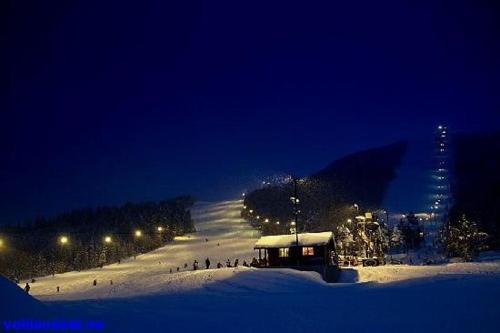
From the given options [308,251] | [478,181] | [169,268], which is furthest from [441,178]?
[308,251]

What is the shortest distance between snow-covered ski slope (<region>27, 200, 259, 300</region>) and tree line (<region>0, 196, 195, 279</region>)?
17.0ft

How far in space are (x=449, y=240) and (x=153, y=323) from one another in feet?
185

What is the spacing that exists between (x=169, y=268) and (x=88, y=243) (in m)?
45.6

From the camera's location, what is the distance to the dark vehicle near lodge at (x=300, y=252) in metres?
41.9

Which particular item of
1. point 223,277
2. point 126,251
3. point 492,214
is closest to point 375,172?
point 492,214

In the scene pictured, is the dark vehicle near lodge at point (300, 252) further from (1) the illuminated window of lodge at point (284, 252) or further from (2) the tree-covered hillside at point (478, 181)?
(2) the tree-covered hillside at point (478, 181)

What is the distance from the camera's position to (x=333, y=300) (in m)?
17.8

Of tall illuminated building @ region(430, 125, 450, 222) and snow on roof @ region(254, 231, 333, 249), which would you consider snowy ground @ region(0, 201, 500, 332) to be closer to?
snow on roof @ region(254, 231, 333, 249)

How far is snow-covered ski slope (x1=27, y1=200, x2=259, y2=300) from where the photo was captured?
1146 inches

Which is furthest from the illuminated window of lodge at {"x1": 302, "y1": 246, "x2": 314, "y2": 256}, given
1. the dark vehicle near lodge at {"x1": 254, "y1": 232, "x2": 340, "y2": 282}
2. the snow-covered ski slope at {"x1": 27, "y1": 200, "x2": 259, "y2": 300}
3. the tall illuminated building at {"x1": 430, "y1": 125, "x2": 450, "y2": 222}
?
the tall illuminated building at {"x1": 430, "y1": 125, "x2": 450, "y2": 222}

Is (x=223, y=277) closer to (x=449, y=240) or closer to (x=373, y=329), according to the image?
(x=373, y=329)

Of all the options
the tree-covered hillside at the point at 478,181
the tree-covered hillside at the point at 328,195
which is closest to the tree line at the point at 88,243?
the tree-covered hillside at the point at 328,195

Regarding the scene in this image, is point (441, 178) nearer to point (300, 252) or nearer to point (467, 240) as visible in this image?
point (467, 240)

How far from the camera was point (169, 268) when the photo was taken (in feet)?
190
